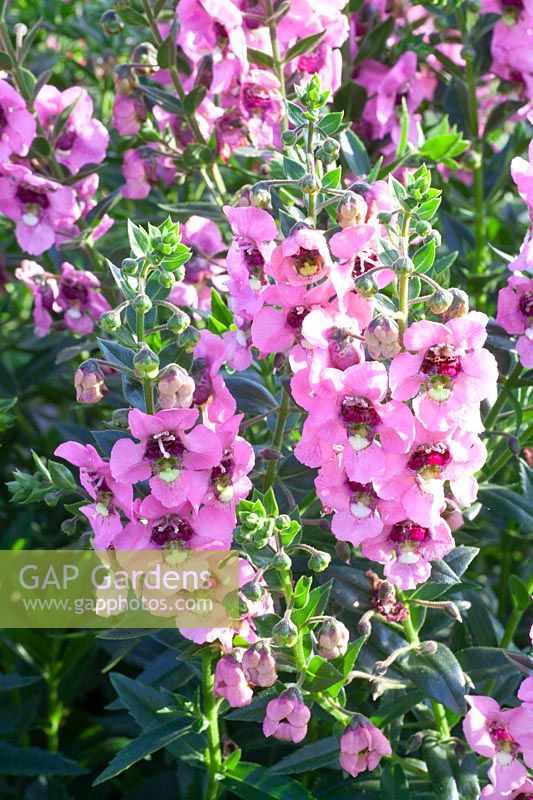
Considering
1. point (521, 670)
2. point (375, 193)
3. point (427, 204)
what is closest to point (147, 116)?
point (375, 193)

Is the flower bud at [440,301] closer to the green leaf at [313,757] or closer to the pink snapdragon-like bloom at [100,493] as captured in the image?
the pink snapdragon-like bloom at [100,493]

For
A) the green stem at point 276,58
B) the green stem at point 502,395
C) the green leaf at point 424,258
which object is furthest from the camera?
the green stem at point 276,58

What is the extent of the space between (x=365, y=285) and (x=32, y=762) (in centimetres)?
162

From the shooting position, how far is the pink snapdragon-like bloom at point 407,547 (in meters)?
1.79

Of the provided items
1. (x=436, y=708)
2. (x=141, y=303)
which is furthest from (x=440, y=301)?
(x=436, y=708)

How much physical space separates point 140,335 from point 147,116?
1.14 m

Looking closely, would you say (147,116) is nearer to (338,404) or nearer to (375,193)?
(375,193)

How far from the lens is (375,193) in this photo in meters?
1.93

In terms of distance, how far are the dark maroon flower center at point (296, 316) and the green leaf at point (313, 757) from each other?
33.8 inches

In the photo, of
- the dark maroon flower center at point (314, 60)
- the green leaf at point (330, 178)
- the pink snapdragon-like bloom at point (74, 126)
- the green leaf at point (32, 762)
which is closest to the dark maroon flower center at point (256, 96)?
the dark maroon flower center at point (314, 60)

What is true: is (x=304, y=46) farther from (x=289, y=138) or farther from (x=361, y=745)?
(x=361, y=745)

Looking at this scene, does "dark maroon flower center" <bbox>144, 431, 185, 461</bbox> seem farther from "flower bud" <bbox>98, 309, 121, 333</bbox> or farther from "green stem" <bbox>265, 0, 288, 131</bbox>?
"green stem" <bbox>265, 0, 288, 131</bbox>

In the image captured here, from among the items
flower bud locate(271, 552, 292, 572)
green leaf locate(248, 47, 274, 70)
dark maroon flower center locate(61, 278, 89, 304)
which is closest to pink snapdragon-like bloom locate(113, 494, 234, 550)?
flower bud locate(271, 552, 292, 572)

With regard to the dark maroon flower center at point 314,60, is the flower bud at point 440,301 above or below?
above
